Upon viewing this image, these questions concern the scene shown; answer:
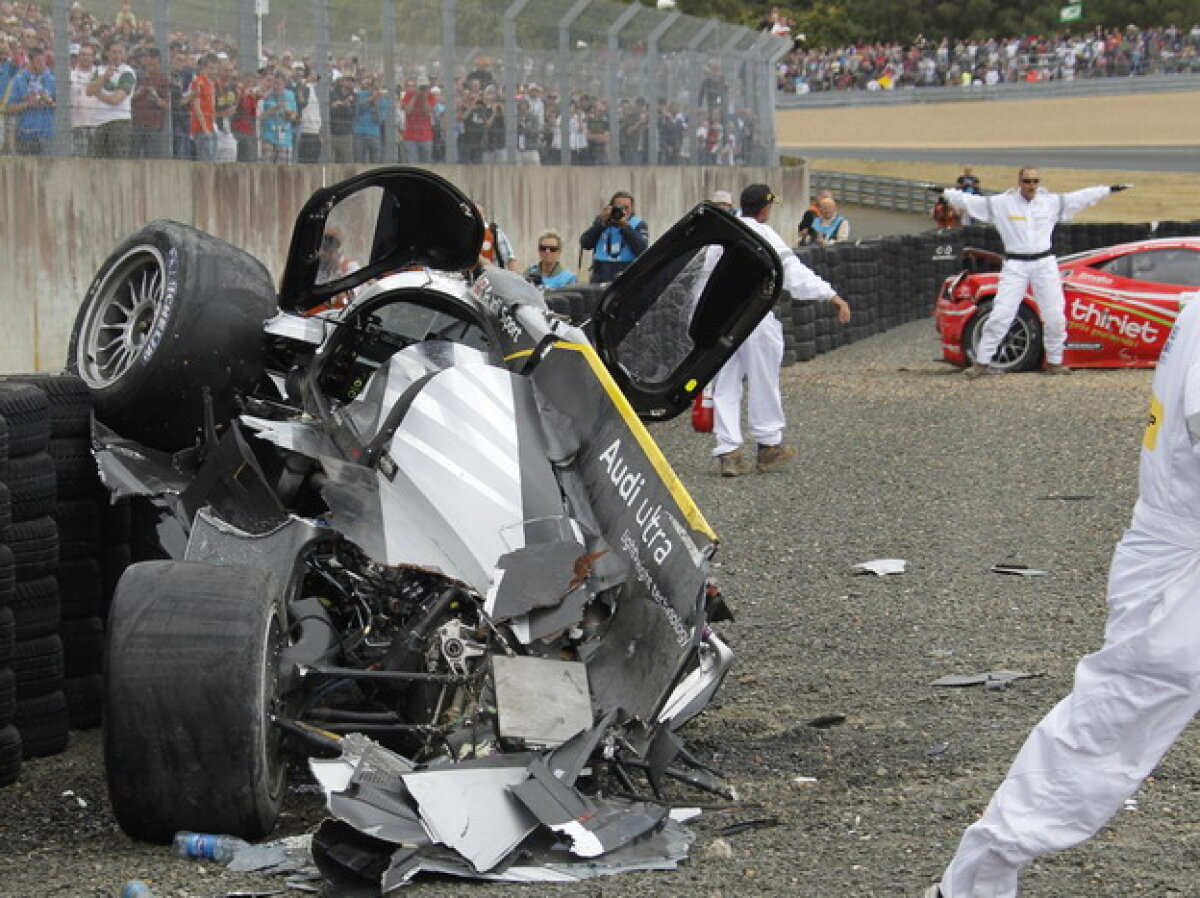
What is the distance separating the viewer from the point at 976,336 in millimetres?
20109

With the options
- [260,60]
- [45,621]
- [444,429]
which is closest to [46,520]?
[45,621]

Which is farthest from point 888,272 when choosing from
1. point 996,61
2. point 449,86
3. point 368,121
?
point 996,61

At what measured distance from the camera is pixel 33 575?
21.6ft

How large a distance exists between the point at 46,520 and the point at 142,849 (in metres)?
1.55

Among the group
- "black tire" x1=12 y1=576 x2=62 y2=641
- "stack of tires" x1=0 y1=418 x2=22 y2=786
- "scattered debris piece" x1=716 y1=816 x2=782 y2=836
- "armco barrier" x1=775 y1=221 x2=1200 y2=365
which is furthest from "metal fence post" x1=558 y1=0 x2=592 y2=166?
"scattered debris piece" x1=716 y1=816 x2=782 y2=836

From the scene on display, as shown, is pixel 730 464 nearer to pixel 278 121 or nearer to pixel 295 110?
pixel 278 121

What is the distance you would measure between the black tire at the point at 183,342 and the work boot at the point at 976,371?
12965mm

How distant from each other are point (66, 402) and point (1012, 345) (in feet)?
46.9

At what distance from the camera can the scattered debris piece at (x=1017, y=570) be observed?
975 cm

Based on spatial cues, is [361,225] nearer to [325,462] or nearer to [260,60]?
[325,462]

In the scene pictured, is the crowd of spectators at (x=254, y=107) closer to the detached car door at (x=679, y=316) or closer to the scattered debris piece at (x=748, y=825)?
the detached car door at (x=679, y=316)

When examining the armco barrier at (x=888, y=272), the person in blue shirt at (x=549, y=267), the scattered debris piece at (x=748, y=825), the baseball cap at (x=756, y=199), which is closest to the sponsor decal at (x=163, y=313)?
the scattered debris piece at (x=748, y=825)

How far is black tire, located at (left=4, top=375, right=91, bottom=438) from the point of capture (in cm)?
702

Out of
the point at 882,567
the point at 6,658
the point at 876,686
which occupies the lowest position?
the point at 882,567
